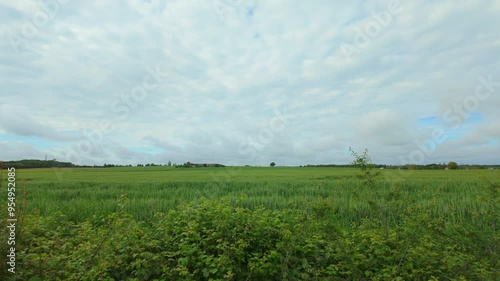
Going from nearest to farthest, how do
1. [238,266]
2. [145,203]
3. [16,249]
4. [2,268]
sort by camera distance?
[2,268] → [16,249] → [238,266] → [145,203]

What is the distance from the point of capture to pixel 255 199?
8.77 meters

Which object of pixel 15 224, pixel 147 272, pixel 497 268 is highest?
pixel 15 224

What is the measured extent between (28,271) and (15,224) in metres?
0.76

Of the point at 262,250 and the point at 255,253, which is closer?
the point at 255,253

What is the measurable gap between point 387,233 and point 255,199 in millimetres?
5008

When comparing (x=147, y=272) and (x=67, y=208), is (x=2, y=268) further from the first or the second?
(x=67, y=208)

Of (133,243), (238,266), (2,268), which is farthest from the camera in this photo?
(133,243)

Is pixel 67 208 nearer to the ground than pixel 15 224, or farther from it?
nearer to the ground

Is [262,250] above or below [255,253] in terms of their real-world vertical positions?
below

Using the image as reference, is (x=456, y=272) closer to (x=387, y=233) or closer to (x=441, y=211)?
(x=387, y=233)

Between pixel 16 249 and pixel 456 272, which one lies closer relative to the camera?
pixel 456 272

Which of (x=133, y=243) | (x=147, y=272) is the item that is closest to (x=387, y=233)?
(x=147, y=272)

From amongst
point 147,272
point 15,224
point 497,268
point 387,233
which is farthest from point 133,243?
point 497,268

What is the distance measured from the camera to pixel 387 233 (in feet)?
13.9
